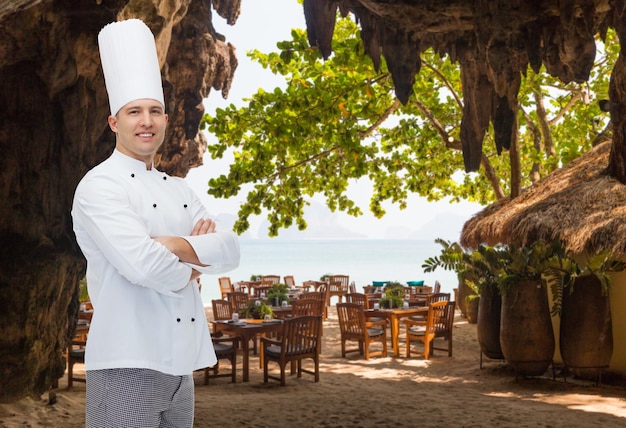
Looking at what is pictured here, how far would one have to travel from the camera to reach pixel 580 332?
293 inches

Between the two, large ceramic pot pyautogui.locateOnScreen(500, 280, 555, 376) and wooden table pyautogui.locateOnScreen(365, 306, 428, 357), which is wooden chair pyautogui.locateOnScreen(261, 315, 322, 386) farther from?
large ceramic pot pyautogui.locateOnScreen(500, 280, 555, 376)

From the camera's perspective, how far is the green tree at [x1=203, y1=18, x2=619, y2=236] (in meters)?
9.22

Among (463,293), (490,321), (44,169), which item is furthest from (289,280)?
(44,169)

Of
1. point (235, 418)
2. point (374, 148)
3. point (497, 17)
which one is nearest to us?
point (235, 418)

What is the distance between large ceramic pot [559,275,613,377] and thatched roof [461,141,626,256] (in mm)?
505

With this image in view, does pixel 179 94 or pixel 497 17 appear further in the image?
pixel 179 94

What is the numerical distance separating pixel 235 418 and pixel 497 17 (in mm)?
5073

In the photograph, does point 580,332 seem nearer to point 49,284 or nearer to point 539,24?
point 539,24

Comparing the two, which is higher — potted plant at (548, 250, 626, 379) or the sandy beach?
potted plant at (548, 250, 626, 379)

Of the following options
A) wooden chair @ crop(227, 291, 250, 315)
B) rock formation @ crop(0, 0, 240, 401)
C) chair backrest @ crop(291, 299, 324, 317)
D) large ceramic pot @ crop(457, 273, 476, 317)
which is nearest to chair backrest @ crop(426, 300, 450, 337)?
chair backrest @ crop(291, 299, 324, 317)

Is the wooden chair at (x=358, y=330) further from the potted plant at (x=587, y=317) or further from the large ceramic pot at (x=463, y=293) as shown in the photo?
the large ceramic pot at (x=463, y=293)

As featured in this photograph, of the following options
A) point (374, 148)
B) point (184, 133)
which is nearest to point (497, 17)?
point (374, 148)

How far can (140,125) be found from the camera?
173 centimetres

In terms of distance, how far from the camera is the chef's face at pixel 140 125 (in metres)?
1.73
